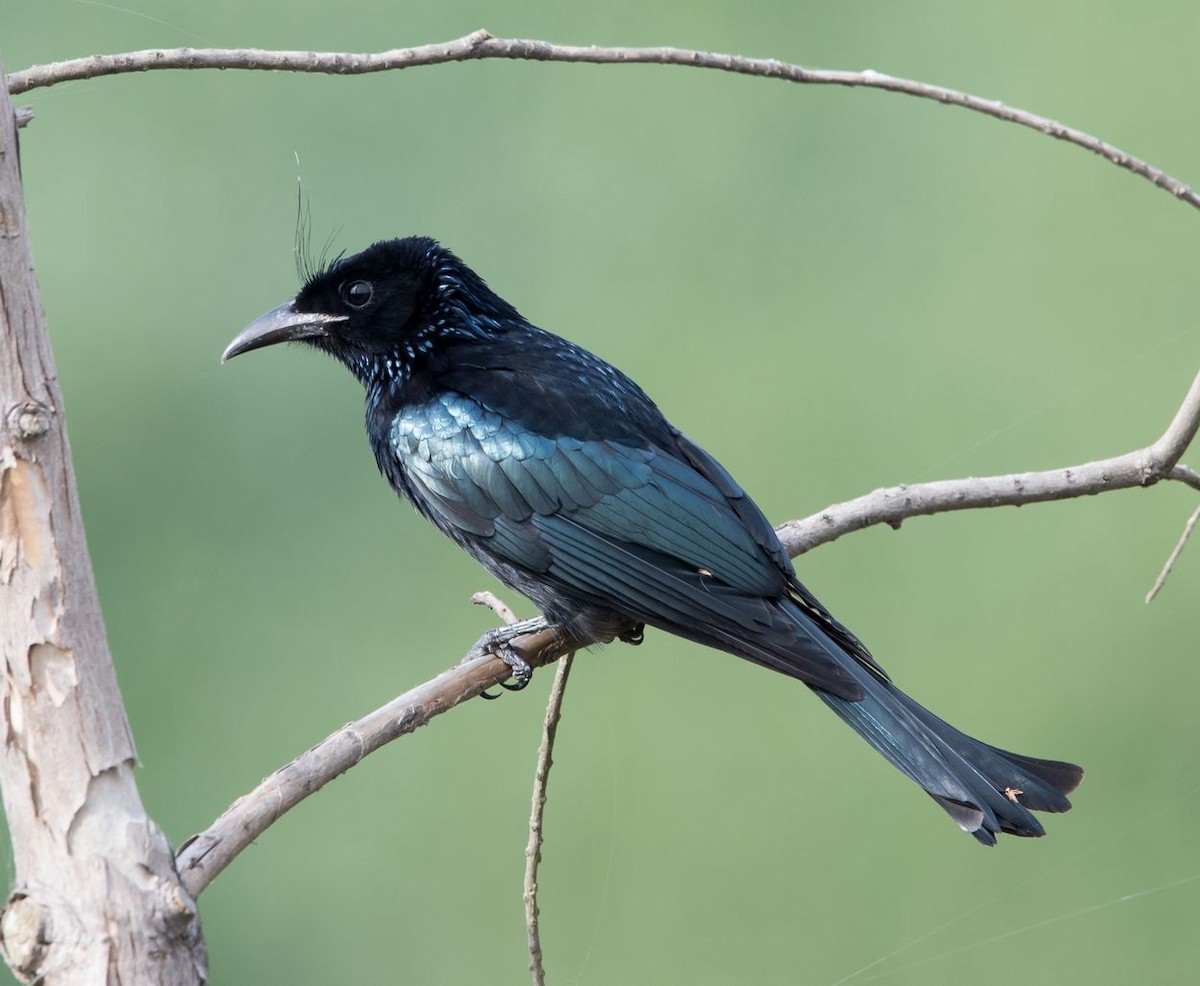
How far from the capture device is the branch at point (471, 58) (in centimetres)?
186

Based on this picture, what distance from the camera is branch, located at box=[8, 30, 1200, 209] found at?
1858 millimetres

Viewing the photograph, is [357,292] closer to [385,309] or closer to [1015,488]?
[385,309]

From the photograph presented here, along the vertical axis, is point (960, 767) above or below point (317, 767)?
below

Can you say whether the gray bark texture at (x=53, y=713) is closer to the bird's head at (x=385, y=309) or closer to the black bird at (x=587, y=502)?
the black bird at (x=587, y=502)

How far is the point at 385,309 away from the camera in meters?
2.74

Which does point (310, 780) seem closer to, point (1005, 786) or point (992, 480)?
point (1005, 786)

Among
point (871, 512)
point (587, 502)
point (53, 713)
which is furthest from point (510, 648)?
point (53, 713)

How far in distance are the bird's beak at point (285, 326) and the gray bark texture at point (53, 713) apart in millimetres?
1337

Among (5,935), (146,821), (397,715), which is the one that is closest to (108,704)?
(146,821)

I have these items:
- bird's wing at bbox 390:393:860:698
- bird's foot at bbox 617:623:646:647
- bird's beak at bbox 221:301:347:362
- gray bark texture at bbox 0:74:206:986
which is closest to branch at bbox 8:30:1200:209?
gray bark texture at bbox 0:74:206:986

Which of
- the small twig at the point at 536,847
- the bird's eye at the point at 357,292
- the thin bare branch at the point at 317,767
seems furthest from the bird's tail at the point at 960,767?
the bird's eye at the point at 357,292

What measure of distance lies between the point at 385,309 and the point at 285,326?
216 millimetres

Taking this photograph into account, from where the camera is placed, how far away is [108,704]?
140cm

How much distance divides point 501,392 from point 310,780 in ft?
3.24
